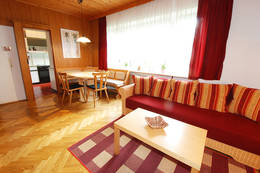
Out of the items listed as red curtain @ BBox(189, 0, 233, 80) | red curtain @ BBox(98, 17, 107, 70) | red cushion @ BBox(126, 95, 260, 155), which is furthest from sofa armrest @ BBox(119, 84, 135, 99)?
red curtain @ BBox(98, 17, 107, 70)

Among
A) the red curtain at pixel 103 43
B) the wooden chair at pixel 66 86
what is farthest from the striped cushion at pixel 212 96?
the red curtain at pixel 103 43

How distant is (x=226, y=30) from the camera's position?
1.98 meters

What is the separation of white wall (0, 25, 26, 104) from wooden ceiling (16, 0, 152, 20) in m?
1.01

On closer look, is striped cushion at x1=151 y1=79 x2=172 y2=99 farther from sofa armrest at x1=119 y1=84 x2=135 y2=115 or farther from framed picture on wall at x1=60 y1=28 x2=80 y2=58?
framed picture on wall at x1=60 y1=28 x2=80 y2=58

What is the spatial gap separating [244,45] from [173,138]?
2.09 meters

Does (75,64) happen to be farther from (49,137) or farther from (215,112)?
(215,112)

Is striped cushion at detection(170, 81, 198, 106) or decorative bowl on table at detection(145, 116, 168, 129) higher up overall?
striped cushion at detection(170, 81, 198, 106)

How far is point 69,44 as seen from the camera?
Result: 13.0 ft

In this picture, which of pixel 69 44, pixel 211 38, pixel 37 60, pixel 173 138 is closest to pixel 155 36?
pixel 211 38

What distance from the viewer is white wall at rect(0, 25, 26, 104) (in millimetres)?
2793

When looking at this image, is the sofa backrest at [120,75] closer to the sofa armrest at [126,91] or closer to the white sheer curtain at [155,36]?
the white sheer curtain at [155,36]

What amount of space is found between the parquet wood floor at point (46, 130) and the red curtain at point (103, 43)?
66.3 inches

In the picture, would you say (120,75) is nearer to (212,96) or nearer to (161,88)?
(161,88)

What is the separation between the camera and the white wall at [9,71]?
2793 millimetres
